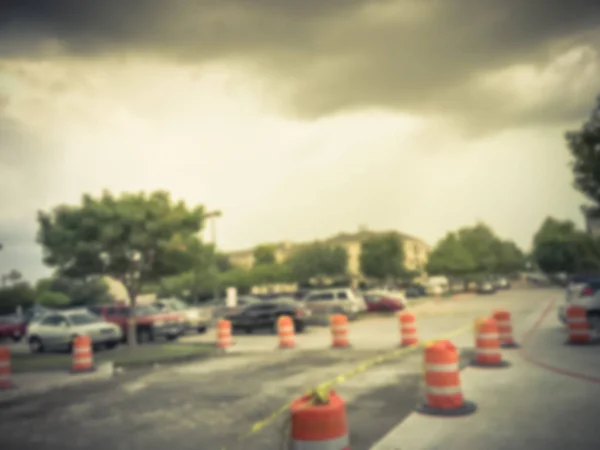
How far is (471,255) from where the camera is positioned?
9431 centimetres

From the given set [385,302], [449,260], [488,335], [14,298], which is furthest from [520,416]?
[449,260]

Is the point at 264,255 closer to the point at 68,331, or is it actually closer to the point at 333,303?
the point at 333,303

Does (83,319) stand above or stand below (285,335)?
above

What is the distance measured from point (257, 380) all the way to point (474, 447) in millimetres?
6389

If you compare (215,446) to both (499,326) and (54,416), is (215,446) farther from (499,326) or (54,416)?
(499,326)

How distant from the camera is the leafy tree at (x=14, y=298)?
58375 millimetres

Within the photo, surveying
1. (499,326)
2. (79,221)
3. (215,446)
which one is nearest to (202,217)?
(79,221)

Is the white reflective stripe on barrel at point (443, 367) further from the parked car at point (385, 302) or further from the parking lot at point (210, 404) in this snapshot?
the parked car at point (385, 302)

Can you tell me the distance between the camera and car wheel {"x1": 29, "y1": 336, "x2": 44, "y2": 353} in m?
20.8

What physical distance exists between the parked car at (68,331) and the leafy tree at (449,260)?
236 ft

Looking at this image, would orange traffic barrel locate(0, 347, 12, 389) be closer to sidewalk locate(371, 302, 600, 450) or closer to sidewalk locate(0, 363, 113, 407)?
sidewalk locate(0, 363, 113, 407)

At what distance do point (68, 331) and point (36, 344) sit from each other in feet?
7.55

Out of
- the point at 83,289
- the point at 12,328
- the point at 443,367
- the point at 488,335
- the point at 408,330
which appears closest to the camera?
the point at 443,367

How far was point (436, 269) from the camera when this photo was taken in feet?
284
